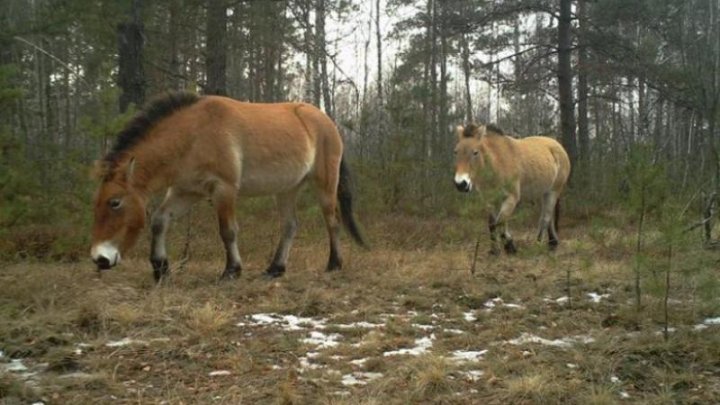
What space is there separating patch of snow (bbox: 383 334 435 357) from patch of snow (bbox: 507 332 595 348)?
64 cm

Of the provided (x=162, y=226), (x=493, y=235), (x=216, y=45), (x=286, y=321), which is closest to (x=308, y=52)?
(x=216, y=45)

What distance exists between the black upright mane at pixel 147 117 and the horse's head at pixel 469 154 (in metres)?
3.96

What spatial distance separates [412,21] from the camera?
70.0 ft

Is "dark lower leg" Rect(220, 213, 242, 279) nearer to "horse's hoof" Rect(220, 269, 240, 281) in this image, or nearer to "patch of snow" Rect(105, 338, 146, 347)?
"horse's hoof" Rect(220, 269, 240, 281)

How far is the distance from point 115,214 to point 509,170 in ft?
20.0

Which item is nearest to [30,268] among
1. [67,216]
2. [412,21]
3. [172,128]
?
[67,216]

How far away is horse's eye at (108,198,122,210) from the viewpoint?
5911mm

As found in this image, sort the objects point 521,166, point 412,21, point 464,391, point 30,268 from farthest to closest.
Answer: point 412,21, point 521,166, point 30,268, point 464,391

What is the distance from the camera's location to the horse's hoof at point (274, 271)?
7.35m

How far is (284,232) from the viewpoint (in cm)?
783

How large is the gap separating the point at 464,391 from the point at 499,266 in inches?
174

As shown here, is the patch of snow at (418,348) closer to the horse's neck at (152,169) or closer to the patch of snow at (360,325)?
the patch of snow at (360,325)

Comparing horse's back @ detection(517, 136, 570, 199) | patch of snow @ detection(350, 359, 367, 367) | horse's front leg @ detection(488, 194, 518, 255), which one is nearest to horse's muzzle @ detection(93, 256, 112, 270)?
patch of snow @ detection(350, 359, 367, 367)

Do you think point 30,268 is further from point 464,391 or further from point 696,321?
point 696,321
